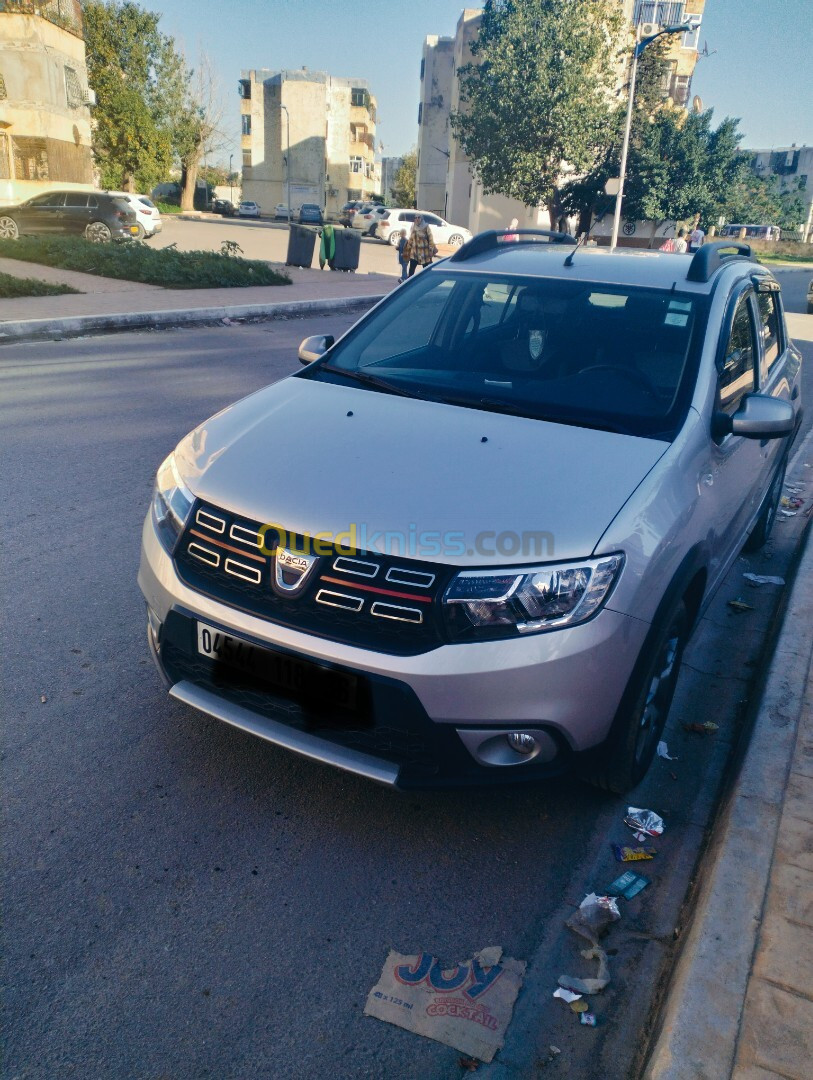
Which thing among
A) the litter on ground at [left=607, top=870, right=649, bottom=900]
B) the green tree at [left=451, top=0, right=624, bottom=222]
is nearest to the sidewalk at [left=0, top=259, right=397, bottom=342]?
the litter on ground at [left=607, top=870, right=649, bottom=900]

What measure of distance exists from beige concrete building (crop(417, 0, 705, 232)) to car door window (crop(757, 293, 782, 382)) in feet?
132

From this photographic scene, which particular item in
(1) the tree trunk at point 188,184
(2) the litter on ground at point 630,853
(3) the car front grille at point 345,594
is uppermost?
(1) the tree trunk at point 188,184

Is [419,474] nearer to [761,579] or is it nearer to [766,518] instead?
[761,579]

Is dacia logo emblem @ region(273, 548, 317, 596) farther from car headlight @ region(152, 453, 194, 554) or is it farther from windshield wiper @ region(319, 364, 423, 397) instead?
windshield wiper @ region(319, 364, 423, 397)

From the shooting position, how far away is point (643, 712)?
9.36 feet

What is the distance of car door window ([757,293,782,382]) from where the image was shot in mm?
4469

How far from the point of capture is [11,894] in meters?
2.48

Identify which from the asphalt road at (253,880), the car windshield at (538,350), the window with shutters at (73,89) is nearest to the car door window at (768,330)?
the car windshield at (538,350)

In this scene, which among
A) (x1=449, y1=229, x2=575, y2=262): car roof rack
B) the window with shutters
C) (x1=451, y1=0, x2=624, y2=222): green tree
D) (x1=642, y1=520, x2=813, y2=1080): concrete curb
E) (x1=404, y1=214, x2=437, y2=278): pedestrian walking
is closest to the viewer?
(x1=642, y1=520, x2=813, y2=1080): concrete curb

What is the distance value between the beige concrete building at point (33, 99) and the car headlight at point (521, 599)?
38.8m

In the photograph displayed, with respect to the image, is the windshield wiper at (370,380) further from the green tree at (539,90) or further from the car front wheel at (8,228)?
the green tree at (539,90)

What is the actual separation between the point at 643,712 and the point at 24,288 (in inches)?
576

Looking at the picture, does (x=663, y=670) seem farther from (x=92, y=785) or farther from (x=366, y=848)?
(x=92, y=785)

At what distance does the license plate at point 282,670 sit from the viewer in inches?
97.9
